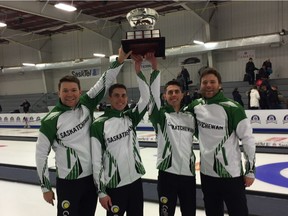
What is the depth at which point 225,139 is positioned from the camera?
232cm

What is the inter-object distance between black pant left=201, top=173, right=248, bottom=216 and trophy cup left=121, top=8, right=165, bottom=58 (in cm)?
109

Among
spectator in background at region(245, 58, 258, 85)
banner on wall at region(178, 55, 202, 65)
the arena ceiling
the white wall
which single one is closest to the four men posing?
the arena ceiling

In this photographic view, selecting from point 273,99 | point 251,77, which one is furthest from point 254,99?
point 251,77

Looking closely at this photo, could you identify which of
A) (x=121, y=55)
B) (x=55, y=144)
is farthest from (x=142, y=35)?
(x=55, y=144)

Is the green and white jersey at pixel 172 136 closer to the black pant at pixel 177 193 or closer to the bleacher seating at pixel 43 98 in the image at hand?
the black pant at pixel 177 193

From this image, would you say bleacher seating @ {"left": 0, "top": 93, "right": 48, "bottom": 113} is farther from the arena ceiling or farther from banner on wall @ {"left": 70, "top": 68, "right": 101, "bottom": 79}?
the arena ceiling

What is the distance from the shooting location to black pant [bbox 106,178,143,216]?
2240 millimetres

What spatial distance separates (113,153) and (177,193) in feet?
2.04

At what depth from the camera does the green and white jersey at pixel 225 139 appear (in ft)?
7.54

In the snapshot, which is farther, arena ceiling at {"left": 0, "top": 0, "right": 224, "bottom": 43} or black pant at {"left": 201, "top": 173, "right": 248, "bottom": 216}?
arena ceiling at {"left": 0, "top": 0, "right": 224, "bottom": 43}

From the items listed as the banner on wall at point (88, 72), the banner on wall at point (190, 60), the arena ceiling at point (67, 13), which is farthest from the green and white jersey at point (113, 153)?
the banner on wall at point (88, 72)

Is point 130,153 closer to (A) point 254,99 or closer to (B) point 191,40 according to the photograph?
(A) point 254,99

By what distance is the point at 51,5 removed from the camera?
1430 centimetres

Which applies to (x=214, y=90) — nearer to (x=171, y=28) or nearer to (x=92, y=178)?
(x=92, y=178)
